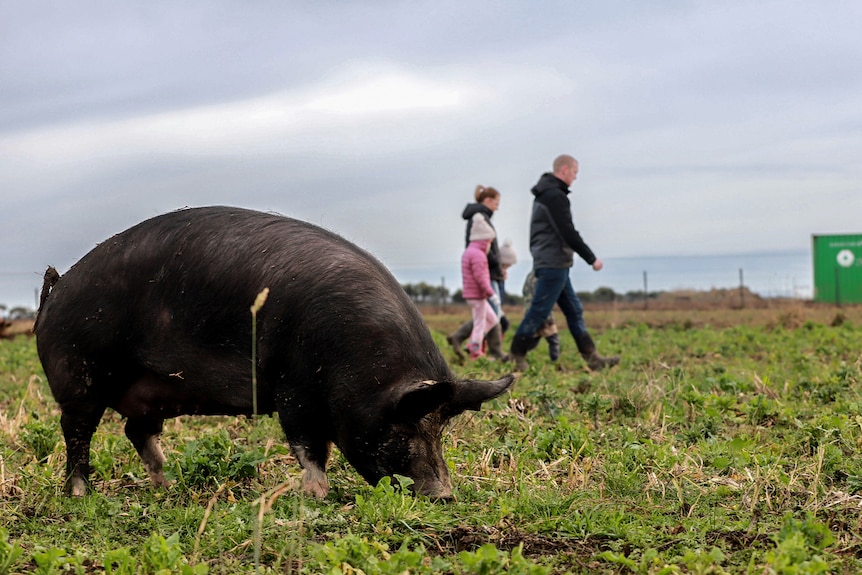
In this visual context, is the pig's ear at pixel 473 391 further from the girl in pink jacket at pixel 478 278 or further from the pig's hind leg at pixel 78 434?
the girl in pink jacket at pixel 478 278

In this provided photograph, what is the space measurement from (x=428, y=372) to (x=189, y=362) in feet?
4.34

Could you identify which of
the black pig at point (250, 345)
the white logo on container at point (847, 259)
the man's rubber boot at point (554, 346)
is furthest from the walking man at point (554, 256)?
the white logo on container at point (847, 259)

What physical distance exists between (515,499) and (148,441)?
7.67ft

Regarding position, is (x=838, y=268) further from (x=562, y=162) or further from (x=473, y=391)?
(x=473, y=391)

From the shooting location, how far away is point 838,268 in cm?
3625

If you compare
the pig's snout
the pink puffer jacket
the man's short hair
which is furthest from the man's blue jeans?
the pig's snout

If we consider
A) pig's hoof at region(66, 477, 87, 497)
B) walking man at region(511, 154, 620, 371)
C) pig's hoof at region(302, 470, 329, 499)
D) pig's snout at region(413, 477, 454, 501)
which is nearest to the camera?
pig's snout at region(413, 477, 454, 501)

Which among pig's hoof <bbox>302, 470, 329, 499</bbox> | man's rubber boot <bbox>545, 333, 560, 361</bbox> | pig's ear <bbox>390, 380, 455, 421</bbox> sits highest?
pig's ear <bbox>390, 380, 455, 421</bbox>

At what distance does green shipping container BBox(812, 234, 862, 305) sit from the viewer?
36.0m

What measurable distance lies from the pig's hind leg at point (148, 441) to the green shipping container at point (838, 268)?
33.8m

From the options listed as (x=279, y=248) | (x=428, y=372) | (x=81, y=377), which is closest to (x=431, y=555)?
(x=428, y=372)

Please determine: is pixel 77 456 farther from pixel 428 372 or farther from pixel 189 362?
pixel 428 372

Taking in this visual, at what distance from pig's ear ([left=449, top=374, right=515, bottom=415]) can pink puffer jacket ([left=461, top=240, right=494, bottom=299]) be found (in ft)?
24.5

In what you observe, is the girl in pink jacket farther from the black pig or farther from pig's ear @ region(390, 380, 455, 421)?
pig's ear @ region(390, 380, 455, 421)
